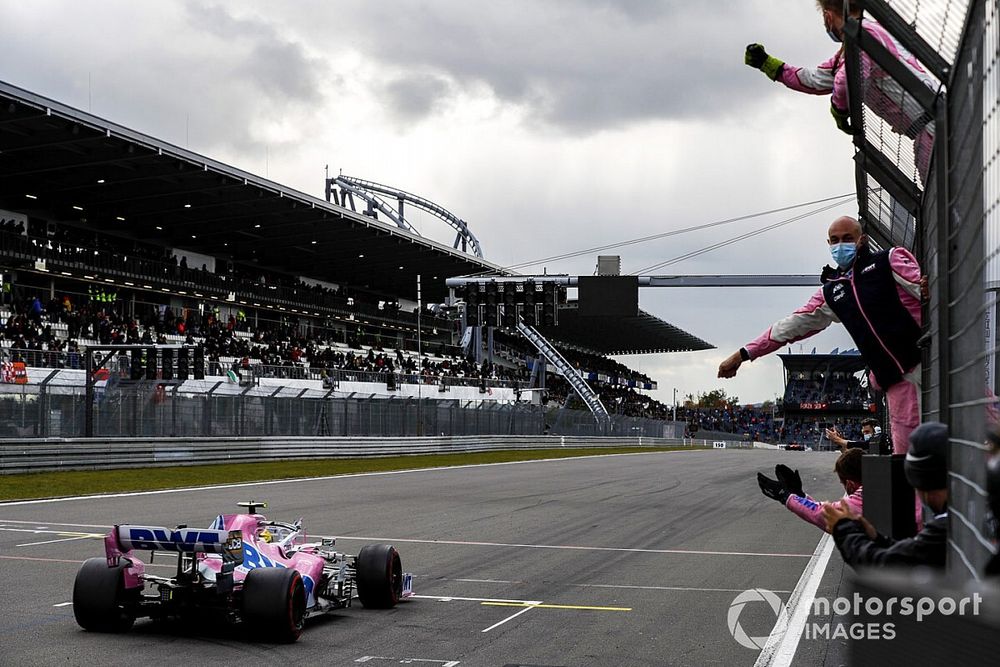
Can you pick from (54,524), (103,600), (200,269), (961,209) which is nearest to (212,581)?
(103,600)

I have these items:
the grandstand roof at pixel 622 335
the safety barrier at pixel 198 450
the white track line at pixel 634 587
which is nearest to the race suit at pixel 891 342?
the white track line at pixel 634 587

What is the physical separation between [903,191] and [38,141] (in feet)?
122

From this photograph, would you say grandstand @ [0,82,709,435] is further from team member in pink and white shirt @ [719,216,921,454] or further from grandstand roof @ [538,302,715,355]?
team member in pink and white shirt @ [719,216,921,454]

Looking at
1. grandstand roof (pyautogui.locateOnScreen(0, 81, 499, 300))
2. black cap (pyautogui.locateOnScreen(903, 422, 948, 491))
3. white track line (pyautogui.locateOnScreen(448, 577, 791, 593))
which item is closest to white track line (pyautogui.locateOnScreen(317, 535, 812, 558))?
white track line (pyautogui.locateOnScreen(448, 577, 791, 593))

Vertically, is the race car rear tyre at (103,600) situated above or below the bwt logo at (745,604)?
above

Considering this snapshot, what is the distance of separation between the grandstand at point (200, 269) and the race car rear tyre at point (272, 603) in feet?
73.5

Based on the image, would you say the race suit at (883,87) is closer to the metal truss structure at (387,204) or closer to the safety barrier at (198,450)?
the safety barrier at (198,450)

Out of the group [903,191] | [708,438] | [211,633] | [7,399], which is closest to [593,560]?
[211,633]

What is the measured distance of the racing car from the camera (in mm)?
7008

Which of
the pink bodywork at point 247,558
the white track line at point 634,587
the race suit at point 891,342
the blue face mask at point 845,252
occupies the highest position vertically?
the blue face mask at point 845,252

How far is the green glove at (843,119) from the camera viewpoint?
6872mm

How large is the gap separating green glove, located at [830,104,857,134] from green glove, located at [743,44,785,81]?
16.3 inches

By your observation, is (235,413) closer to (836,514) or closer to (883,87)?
(883,87)

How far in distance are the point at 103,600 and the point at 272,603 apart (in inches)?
45.0
